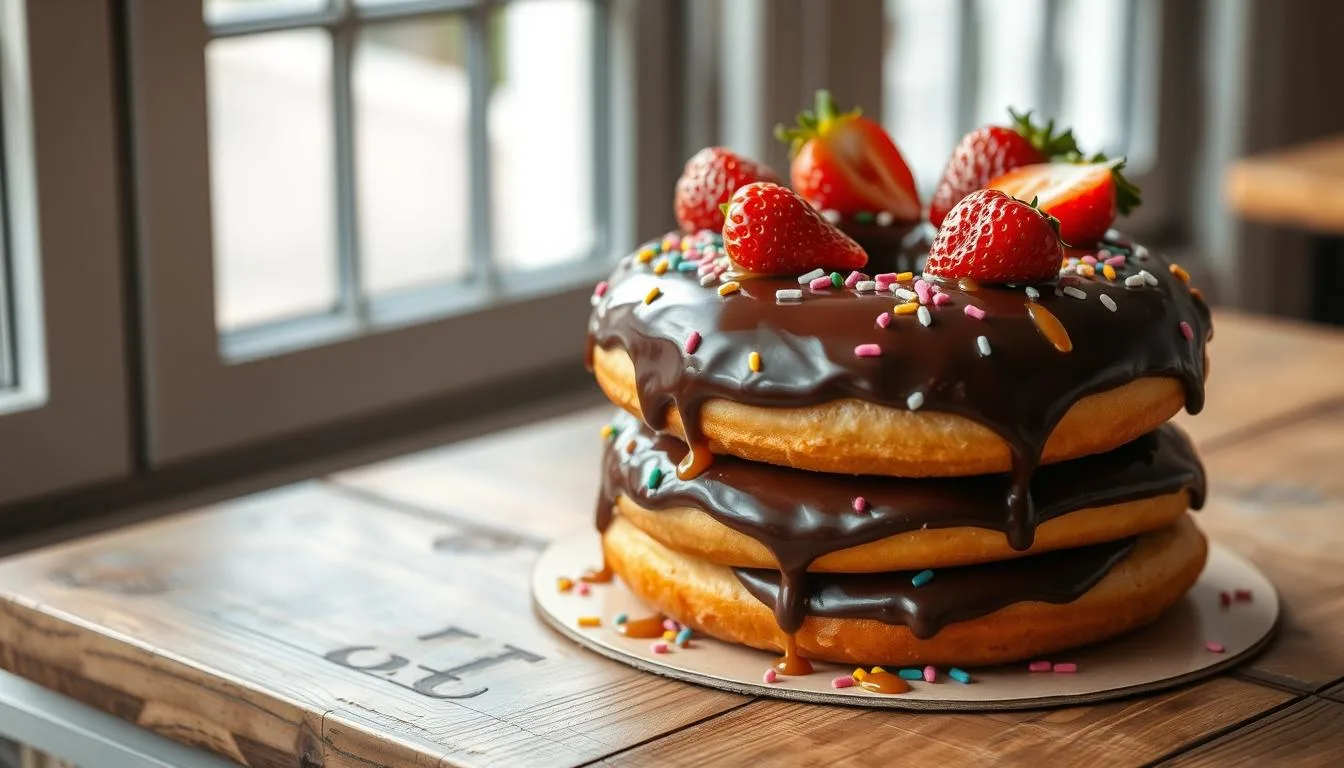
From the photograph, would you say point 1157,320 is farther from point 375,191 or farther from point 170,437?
point 375,191

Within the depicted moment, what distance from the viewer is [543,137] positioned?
2.26 meters

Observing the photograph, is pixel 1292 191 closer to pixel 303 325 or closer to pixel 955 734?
pixel 303 325

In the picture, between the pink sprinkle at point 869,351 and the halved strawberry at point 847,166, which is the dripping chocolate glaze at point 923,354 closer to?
the pink sprinkle at point 869,351

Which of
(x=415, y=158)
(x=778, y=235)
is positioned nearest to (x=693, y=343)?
(x=778, y=235)

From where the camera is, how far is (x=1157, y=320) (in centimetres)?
105

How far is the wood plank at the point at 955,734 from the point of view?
0.93 m

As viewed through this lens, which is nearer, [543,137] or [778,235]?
[778,235]

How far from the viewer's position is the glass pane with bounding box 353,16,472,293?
2.09 m

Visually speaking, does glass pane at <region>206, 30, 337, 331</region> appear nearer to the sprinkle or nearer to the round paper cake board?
the round paper cake board

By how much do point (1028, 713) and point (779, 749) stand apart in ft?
0.51

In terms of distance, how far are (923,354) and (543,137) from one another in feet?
4.48

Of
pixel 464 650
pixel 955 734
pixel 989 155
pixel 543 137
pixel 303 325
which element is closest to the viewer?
pixel 955 734

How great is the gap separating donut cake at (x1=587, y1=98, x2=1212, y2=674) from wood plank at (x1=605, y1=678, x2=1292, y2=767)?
6 cm

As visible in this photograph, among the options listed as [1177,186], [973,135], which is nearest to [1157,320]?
[973,135]
